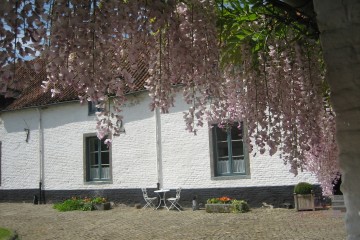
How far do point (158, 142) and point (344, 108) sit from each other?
13.9 metres

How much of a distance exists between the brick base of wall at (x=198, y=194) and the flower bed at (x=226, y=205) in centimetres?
42

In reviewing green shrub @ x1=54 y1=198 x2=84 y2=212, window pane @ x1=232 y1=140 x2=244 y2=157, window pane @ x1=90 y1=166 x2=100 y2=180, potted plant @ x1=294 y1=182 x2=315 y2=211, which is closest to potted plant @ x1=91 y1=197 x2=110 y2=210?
green shrub @ x1=54 y1=198 x2=84 y2=212

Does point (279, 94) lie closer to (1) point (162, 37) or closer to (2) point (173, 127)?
(1) point (162, 37)

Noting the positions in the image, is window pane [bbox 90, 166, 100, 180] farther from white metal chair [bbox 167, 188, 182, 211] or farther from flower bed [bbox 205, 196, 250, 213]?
flower bed [bbox 205, 196, 250, 213]

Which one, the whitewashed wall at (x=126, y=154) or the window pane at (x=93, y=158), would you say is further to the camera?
the window pane at (x=93, y=158)

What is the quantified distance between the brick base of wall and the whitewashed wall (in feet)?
0.65

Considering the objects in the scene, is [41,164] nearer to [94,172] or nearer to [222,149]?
[94,172]

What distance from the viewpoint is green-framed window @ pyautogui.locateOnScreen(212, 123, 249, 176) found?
1471 cm

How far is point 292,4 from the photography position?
3346 millimetres

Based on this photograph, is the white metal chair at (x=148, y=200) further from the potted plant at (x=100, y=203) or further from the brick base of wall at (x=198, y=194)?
the potted plant at (x=100, y=203)

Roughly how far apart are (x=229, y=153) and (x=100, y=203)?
215 inches

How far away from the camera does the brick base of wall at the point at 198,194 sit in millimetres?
13764

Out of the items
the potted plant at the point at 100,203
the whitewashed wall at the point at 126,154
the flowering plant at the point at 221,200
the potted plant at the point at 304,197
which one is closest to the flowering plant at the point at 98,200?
the potted plant at the point at 100,203

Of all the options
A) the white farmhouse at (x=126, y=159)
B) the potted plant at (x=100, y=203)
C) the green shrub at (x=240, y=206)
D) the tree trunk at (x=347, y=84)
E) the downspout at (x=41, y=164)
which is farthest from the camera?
the downspout at (x=41, y=164)
